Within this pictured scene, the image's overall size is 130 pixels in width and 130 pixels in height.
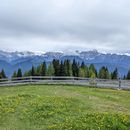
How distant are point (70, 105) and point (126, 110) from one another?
13.6 ft

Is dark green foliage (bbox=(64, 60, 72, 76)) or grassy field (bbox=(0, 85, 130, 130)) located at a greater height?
dark green foliage (bbox=(64, 60, 72, 76))

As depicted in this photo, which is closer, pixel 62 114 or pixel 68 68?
pixel 62 114

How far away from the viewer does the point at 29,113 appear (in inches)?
1076

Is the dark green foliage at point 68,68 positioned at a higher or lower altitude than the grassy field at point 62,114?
higher

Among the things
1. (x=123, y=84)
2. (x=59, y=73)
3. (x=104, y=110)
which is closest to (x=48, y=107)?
(x=104, y=110)

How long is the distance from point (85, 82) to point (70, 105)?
2481 centimetres

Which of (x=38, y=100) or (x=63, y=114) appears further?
(x=38, y=100)

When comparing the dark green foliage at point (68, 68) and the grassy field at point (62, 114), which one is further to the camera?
the dark green foliage at point (68, 68)

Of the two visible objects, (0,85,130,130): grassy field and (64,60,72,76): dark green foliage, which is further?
(64,60,72,76): dark green foliage

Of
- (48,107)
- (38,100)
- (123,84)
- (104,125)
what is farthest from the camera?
(123,84)

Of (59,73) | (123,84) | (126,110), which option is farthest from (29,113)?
(59,73)

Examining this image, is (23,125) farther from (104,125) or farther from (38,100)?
(38,100)

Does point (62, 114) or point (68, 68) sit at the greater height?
point (68, 68)

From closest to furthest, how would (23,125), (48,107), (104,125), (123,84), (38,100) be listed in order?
(104,125)
(23,125)
(48,107)
(38,100)
(123,84)
